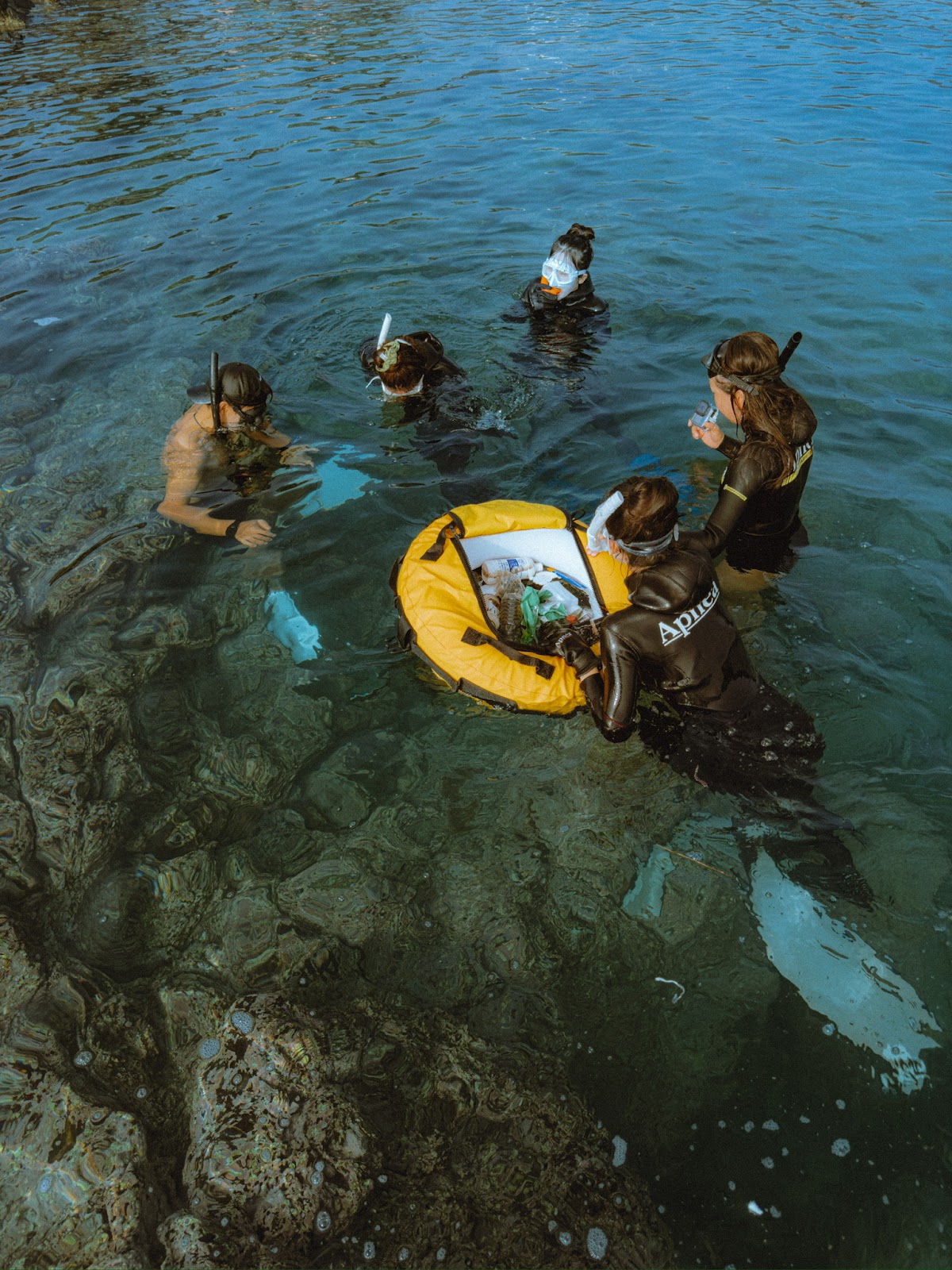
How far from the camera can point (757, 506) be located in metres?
4.68

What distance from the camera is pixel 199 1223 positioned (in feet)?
9.30

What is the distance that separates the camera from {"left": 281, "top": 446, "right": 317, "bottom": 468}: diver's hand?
662 cm

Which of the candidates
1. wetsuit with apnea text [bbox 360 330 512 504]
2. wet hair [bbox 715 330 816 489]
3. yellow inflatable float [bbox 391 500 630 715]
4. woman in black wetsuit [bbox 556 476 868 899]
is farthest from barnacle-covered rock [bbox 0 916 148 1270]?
wetsuit with apnea text [bbox 360 330 512 504]

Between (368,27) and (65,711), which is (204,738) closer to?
(65,711)

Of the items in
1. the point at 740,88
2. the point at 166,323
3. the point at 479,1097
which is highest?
the point at 740,88

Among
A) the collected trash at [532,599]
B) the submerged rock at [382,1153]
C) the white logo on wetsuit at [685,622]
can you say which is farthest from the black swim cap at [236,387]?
the submerged rock at [382,1153]

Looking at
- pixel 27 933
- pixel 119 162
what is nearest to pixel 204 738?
pixel 27 933

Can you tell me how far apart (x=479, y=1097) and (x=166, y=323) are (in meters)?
8.66

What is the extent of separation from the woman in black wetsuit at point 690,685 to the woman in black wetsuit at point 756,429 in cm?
42

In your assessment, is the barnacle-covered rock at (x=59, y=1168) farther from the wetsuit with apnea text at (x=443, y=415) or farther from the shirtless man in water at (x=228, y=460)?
the wetsuit with apnea text at (x=443, y=415)

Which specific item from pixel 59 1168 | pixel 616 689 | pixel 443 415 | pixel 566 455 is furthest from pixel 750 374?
pixel 59 1168

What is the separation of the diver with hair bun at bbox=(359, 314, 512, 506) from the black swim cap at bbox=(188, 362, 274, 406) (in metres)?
1.17

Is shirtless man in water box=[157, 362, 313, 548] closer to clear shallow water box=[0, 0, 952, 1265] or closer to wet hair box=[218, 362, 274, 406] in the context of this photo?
wet hair box=[218, 362, 274, 406]

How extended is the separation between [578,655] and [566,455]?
3.08 metres
